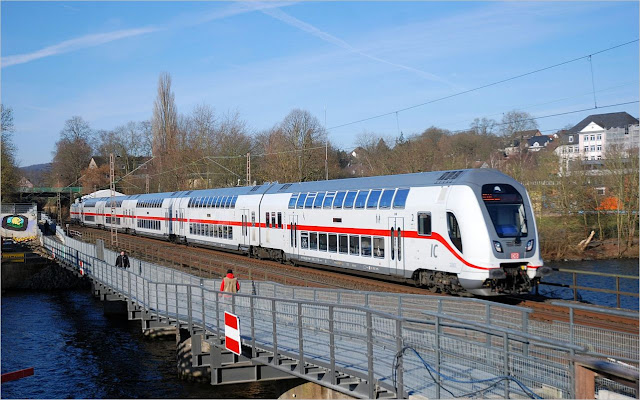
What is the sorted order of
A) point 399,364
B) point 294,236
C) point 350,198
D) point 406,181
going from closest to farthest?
point 399,364, point 406,181, point 350,198, point 294,236

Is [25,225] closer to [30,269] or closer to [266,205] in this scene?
[30,269]

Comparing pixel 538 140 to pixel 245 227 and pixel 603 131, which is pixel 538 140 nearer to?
pixel 603 131

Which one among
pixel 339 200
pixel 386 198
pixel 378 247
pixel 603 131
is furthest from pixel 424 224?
pixel 603 131

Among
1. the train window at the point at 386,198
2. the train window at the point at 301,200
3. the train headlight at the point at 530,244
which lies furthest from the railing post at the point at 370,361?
the train window at the point at 301,200

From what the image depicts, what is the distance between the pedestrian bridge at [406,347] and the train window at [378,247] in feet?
14.8

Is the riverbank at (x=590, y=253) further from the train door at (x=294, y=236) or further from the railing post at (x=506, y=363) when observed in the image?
the railing post at (x=506, y=363)

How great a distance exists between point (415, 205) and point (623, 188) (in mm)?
35005

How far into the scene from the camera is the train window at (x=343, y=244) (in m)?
23.2

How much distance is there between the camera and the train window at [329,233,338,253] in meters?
24.1

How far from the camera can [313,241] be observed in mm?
25891

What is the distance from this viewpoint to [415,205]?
19328mm

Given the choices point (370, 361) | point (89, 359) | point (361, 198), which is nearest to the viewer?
point (370, 361)

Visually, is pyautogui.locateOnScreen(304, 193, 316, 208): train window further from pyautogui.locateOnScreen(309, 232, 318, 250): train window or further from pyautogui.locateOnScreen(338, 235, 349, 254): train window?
pyautogui.locateOnScreen(338, 235, 349, 254): train window

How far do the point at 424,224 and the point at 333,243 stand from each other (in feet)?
19.9
